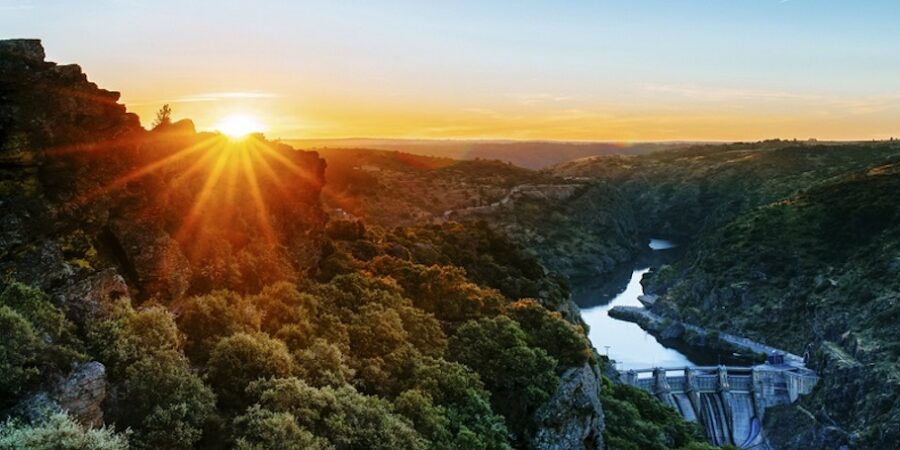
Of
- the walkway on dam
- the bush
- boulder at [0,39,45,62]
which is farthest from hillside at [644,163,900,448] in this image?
boulder at [0,39,45,62]

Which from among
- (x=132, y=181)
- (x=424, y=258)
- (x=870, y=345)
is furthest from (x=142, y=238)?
(x=870, y=345)

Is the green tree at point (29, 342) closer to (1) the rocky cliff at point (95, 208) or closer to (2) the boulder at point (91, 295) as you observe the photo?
(1) the rocky cliff at point (95, 208)

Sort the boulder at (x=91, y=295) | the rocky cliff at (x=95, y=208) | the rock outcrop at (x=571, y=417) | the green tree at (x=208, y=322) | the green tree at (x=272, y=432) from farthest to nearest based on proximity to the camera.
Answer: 1. the rock outcrop at (x=571, y=417)
2. the green tree at (x=208, y=322)
3. the rocky cliff at (x=95, y=208)
4. the boulder at (x=91, y=295)
5. the green tree at (x=272, y=432)

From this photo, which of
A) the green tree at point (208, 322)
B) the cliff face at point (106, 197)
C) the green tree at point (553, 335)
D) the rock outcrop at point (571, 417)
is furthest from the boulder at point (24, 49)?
the green tree at point (553, 335)

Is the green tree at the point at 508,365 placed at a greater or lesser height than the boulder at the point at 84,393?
lesser

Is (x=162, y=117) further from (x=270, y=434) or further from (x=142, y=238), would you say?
(x=270, y=434)

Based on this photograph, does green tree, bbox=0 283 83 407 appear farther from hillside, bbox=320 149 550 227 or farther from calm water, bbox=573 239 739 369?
calm water, bbox=573 239 739 369
